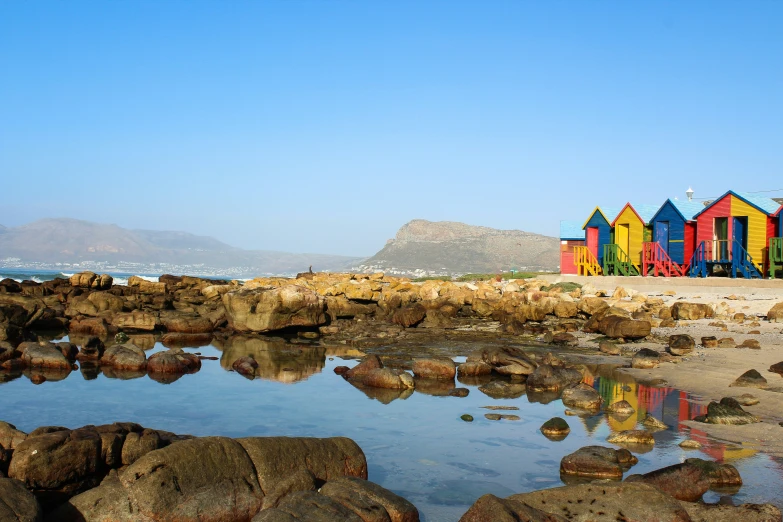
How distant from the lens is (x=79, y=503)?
264 inches

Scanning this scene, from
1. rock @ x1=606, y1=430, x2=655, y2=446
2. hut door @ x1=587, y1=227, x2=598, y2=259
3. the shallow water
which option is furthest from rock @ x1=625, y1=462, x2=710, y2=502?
hut door @ x1=587, y1=227, x2=598, y2=259

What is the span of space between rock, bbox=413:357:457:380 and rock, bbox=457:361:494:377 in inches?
11.1

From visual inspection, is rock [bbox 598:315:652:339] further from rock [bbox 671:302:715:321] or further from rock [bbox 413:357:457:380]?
rock [bbox 413:357:457:380]

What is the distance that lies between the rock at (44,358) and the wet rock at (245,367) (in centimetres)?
353

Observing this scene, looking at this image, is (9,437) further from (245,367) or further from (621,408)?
(621,408)

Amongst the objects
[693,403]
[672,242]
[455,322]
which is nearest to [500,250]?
[672,242]

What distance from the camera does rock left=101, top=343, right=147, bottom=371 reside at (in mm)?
15875

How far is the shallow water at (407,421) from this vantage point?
8.27m

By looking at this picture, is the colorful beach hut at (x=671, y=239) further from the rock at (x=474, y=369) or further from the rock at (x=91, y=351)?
the rock at (x=91, y=351)

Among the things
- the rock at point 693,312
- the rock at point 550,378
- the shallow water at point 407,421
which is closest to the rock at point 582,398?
the shallow water at point 407,421

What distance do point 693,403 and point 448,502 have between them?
6.03 metres

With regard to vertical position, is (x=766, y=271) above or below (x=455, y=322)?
above

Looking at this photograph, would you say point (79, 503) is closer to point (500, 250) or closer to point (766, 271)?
point (766, 271)

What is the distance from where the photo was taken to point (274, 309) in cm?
2303
